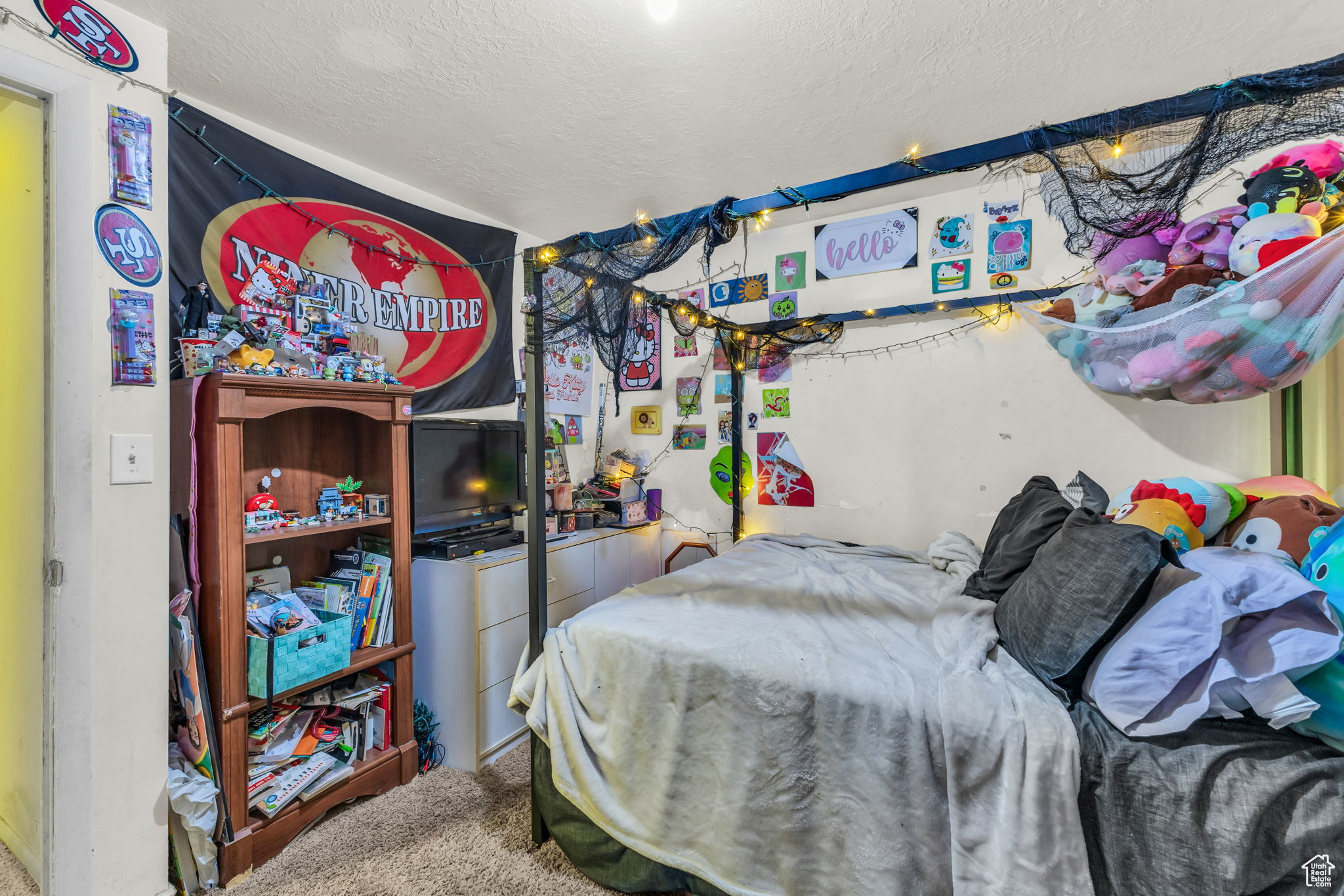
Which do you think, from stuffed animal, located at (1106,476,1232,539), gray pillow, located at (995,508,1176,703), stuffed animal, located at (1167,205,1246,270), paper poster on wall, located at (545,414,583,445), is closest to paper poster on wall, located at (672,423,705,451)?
paper poster on wall, located at (545,414,583,445)

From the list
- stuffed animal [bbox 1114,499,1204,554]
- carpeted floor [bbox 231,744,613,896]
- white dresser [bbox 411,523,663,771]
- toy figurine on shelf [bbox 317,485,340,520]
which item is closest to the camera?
carpeted floor [bbox 231,744,613,896]

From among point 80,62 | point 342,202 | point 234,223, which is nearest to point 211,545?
point 234,223

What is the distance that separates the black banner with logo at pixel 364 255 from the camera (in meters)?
1.88

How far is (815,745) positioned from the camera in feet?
4.41

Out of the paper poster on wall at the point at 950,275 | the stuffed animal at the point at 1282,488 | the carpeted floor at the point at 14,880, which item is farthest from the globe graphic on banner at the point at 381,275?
the stuffed animal at the point at 1282,488

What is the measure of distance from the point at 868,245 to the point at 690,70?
1668 millimetres

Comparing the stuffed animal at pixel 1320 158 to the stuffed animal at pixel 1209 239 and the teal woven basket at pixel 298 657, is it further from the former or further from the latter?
the teal woven basket at pixel 298 657

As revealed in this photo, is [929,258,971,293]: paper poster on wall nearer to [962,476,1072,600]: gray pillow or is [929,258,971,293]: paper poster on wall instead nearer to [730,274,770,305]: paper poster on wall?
[730,274,770,305]: paper poster on wall

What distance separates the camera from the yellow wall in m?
1.47

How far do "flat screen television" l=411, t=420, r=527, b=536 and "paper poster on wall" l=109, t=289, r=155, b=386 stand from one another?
2.86 feet

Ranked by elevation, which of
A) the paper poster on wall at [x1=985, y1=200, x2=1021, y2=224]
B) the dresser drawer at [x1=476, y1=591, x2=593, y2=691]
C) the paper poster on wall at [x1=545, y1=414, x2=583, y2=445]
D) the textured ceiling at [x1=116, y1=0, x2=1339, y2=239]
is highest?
the textured ceiling at [x1=116, y1=0, x2=1339, y2=239]

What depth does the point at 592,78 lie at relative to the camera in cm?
183

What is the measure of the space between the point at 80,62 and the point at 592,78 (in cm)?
134

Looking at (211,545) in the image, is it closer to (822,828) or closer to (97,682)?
(97,682)
